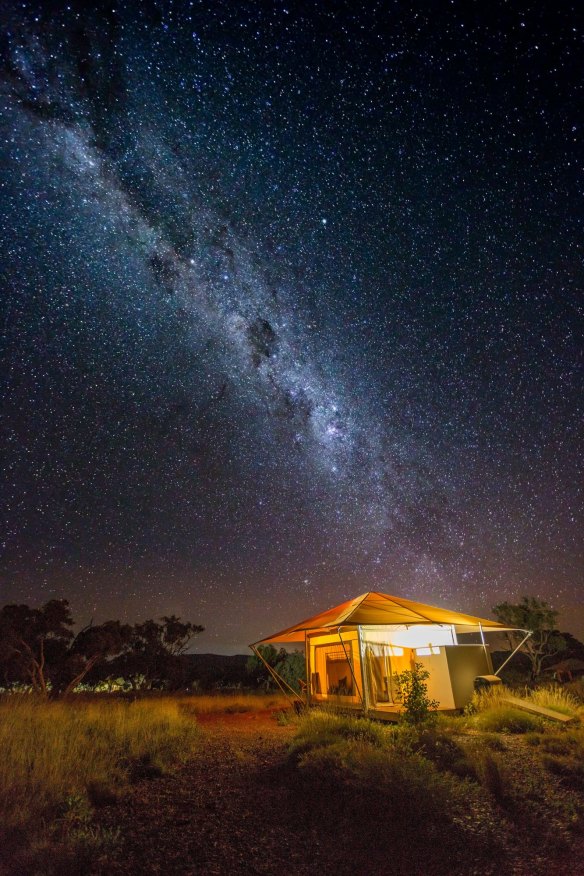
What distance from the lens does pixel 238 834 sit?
387 cm

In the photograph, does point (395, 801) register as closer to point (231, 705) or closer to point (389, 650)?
point (389, 650)

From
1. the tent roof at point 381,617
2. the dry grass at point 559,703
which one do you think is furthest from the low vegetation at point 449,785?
the tent roof at point 381,617

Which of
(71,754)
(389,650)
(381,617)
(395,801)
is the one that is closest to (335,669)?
(389,650)

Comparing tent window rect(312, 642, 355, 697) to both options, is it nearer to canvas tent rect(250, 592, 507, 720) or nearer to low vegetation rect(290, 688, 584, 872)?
canvas tent rect(250, 592, 507, 720)

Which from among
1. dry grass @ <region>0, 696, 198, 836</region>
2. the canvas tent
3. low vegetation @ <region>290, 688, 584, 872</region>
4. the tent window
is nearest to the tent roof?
the canvas tent

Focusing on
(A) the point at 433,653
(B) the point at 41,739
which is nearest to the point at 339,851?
(B) the point at 41,739

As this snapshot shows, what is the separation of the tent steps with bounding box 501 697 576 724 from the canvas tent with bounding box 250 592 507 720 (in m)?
1.82

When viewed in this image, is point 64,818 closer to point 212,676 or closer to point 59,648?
point 59,648

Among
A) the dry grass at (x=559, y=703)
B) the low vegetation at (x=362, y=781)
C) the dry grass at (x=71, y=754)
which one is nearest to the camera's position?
the low vegetation at (x=362, y=781)

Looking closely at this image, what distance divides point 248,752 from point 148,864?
13.3ft

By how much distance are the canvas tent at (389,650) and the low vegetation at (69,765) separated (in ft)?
14.9

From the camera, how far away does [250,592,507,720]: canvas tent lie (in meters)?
11.4

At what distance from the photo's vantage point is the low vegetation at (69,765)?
3671 mm

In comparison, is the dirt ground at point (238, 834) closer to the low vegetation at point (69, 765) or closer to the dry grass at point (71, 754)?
the low vegetation at point (69, 765)
